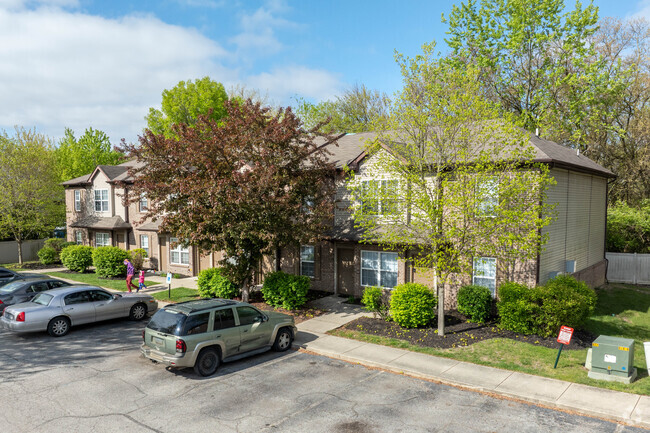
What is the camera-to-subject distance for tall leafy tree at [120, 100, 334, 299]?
51.9 ft

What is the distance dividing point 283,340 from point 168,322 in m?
3.62

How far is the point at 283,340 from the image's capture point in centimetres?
1320

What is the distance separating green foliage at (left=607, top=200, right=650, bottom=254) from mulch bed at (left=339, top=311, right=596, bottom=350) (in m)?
15.1

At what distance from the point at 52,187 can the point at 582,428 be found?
37.3 meters

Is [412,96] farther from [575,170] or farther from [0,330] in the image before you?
[0,330]

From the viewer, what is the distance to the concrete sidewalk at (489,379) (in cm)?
934

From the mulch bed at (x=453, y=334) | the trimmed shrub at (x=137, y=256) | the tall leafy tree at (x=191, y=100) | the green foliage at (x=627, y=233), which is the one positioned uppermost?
the tall leafy tree at (x=191, y=100)

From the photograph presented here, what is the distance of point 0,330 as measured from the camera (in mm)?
15672

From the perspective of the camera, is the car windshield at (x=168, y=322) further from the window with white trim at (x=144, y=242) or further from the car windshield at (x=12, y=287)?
the window with white trim at (x=144, y=242)

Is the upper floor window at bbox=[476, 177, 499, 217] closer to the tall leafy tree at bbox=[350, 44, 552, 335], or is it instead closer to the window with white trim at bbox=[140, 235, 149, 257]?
the tall leafy tree at bbox=[350, 44, 552, 335]

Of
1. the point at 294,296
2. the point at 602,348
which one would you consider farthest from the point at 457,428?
the point at 294,296

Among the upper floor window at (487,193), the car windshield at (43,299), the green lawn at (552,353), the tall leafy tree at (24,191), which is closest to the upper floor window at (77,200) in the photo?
the tall leafy tree at (24,191)

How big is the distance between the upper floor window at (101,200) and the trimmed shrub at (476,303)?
85.7 feet

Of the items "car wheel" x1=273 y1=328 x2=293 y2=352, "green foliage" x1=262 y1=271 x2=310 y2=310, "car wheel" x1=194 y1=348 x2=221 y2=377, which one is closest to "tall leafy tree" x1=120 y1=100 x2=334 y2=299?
"green foliage" x1=262 y1=271 x2=310 y2=310
